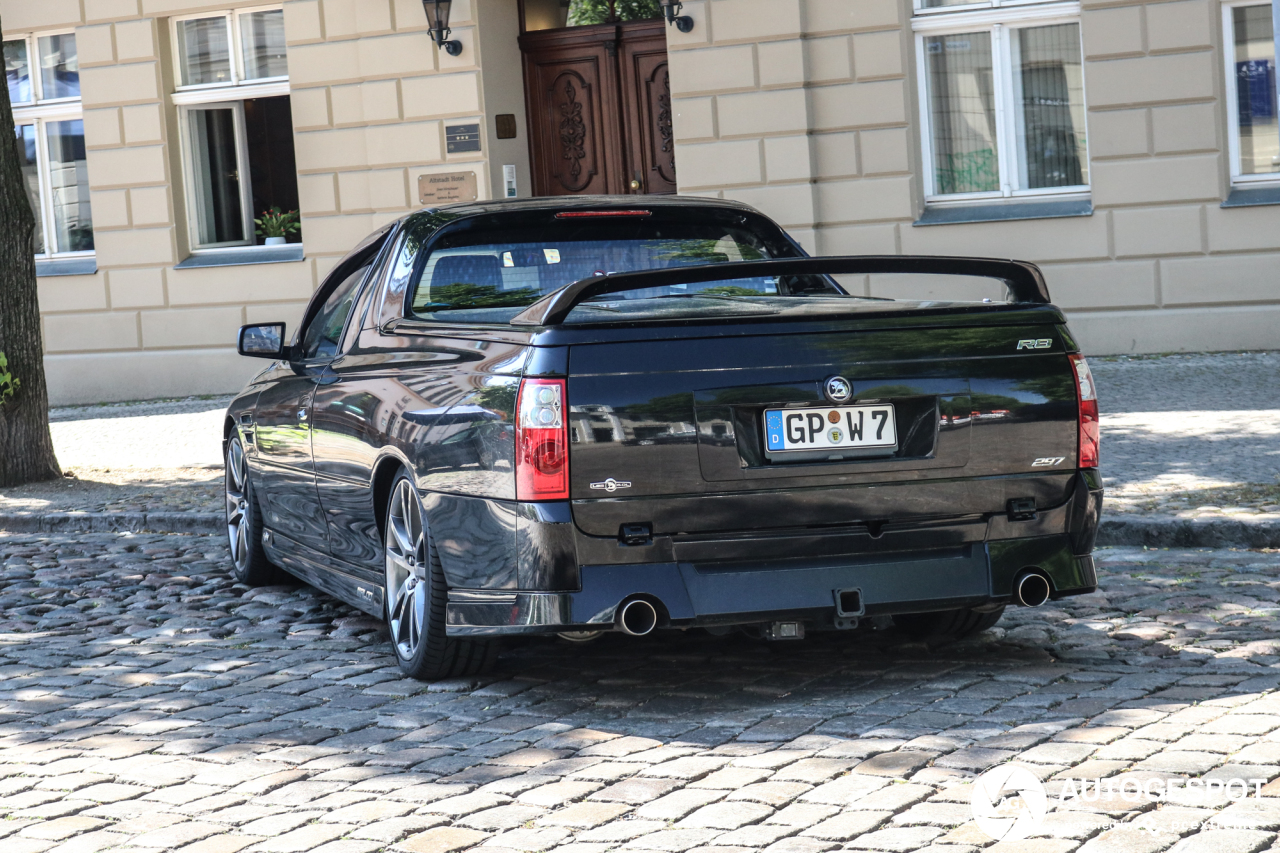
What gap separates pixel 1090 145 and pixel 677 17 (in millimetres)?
3728

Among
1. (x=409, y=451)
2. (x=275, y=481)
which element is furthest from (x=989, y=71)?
(x=409, y=451)

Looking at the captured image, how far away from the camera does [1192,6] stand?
42.3 ft

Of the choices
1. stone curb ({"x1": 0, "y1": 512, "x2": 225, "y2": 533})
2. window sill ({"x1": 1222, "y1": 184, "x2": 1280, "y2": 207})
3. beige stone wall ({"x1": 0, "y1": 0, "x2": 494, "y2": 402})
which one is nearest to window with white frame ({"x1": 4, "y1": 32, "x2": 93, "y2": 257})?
beige stone wall ({"x1": 0, "y1": 0, "x2": 494, "y2": 402})

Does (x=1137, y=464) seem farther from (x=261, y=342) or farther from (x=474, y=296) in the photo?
(x=261, y=342)

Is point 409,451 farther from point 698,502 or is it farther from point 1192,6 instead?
point 1192,6

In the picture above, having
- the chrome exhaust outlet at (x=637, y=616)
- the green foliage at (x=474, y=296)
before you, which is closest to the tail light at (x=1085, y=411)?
the chrome exhaust outlet at (x=637, y=616)

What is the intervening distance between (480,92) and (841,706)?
1119 cm

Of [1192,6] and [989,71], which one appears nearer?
[1192,6]

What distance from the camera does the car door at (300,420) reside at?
20.0 ft

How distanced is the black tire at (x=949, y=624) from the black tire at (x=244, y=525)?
3016 millimetres

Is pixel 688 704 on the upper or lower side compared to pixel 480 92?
lower

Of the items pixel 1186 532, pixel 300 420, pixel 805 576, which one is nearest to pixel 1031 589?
pixel 805 576

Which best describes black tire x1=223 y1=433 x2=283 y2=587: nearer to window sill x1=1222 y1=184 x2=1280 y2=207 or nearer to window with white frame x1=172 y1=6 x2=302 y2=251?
window sill x1=1222 y1=184 x2=1280 y2=207

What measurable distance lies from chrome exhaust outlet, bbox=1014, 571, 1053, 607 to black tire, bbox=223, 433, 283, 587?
359cm
